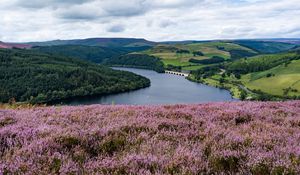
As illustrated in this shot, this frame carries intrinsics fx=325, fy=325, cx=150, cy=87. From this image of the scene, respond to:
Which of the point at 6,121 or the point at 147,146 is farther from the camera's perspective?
the point at 6,121

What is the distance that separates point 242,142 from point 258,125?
204cm

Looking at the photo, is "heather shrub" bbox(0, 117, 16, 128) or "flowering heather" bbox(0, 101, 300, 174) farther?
"heather shrub" bbox(0, 117, 16, 128)

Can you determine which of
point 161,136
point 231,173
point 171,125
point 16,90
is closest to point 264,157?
point 231,173

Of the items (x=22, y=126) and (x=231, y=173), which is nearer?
(x=231, y=173)

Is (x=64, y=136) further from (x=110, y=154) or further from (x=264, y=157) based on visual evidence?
(x=264, y=157)

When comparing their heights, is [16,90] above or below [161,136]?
below

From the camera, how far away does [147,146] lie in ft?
18.9

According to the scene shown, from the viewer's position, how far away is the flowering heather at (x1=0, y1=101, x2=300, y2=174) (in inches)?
188

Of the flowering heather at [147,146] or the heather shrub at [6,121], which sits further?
the heather shrub at [6,121]

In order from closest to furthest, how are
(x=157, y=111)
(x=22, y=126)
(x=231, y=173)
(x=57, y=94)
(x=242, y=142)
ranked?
(x=231, y=173), (x=242, y=142), (x=22, y=126), (x=157, y=111), (x=57, y=94)

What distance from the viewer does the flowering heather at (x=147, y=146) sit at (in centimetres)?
477

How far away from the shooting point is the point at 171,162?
486 cm

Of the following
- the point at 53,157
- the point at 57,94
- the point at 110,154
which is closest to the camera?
the point at 53,157

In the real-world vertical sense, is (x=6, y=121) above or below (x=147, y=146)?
below
